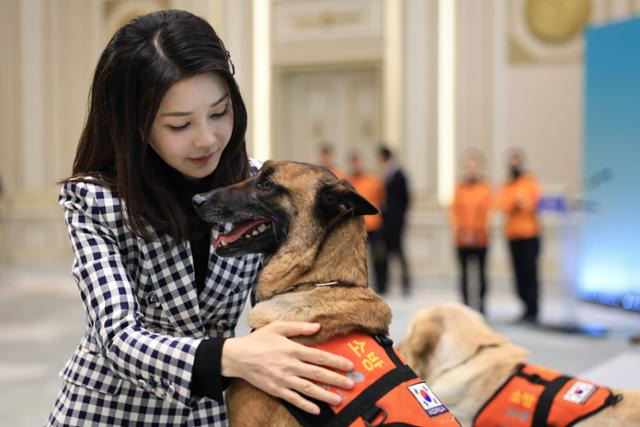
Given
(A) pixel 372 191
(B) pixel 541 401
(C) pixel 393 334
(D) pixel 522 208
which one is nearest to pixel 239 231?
(B) pixel 541 401

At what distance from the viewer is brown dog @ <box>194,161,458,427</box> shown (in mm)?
1327

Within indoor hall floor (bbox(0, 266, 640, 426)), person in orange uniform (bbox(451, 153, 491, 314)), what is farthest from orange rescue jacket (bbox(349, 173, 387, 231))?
person in orange uniform (bbox(451, 153, 491, 314))

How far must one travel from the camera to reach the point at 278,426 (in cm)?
125

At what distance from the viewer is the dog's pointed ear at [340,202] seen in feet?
4.54

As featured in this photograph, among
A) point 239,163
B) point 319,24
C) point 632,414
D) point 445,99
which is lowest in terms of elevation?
point 632,414

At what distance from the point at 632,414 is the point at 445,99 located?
7229 millimetres

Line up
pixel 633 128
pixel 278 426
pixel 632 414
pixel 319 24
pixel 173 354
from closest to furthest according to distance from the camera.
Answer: pixel 173 354, pixel 278 426, pixel 632 414, pixel 633 128, pixel 319 24

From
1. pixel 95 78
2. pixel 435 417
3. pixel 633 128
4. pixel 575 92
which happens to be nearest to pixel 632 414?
pixel 435 417

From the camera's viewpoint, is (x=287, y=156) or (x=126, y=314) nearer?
(x=126, y=314)

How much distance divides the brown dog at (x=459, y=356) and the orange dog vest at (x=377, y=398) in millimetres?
1279

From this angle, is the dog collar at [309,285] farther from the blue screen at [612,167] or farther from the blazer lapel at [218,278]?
the blue screen at [612,167]

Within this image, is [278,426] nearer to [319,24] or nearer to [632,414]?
[632,414]

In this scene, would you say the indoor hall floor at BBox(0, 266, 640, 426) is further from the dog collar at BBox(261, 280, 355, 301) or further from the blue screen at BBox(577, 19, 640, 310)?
the dog collar at BBox(261, 280, 355, 301)

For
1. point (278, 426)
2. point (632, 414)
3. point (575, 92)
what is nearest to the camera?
point (278, 426)
